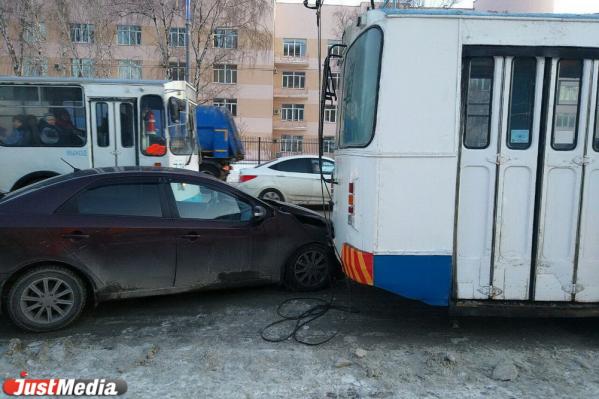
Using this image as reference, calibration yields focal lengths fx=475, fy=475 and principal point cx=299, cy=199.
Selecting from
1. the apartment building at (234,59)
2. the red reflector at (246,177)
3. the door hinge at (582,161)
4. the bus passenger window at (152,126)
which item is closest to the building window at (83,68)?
the apartment building at (234,59)

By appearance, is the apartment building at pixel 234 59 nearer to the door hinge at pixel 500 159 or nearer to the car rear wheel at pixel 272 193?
the car rear wheel at pixel 272 193

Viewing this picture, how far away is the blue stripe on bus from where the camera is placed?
12.9 feet

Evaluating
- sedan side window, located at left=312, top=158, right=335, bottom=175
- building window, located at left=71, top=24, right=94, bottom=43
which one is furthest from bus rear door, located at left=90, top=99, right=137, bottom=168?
building window, located at left=71, top=24, right=94, bottom=43

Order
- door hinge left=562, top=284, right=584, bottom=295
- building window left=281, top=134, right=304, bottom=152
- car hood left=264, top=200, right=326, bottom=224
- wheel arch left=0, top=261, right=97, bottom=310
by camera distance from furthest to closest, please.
A: 1. building window left=281, top=134, right=304, bottom=152
2. car hood left=264, top=200, right=326, bottom=224
3. wheel arch left=0, top=261, right=97, bottom=310
4. door hinge left=562, top=284, right=584, bottom=295

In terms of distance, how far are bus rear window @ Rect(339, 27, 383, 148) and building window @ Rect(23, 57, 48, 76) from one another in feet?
80.1

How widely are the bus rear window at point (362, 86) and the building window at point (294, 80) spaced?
1557 inches

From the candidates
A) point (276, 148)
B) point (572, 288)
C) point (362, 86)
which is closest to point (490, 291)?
point (572, 288)

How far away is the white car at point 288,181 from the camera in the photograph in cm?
1238

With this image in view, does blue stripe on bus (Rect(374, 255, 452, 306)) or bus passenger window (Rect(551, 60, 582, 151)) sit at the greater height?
bus passenger window (Rect(551, 60, 582, 151))

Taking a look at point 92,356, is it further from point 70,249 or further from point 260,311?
point 260,311

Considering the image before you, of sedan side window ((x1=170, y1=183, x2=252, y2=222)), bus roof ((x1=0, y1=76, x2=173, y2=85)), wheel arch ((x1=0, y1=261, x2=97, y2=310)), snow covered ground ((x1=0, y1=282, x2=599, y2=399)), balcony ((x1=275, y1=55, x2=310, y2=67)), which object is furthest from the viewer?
balcony ((x1=275, y1=55, x2=310, y2=67))

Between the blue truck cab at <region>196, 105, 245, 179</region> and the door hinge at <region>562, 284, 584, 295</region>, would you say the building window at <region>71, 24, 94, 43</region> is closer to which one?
the blue truck cab at <region>196, 105, 245, 179</region>

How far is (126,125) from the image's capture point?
385 inches

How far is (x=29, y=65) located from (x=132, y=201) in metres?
24.5
